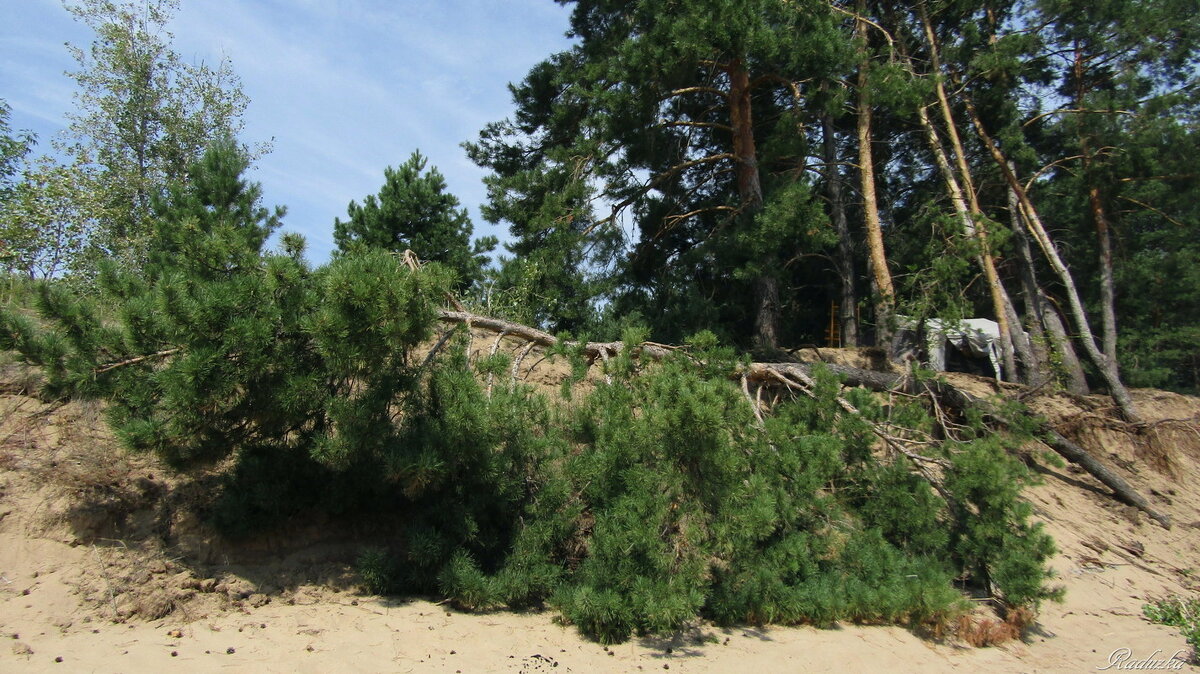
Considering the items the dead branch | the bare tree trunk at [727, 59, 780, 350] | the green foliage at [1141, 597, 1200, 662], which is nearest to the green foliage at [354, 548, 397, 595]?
the dead branch

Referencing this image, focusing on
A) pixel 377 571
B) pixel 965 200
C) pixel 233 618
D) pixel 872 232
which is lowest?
pixel 233 618

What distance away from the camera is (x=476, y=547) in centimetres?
564

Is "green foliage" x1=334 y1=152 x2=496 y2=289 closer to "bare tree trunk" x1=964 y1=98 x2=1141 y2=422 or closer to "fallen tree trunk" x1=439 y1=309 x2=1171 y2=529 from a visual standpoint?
"fallen tree trunk" x1=439 y1=309 x2=1171 y2=529

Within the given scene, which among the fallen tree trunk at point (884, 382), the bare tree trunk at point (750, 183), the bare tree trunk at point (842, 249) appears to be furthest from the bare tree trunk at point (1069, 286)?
the bare tree trunk at point (750, 183)

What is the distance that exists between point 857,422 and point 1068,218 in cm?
1331

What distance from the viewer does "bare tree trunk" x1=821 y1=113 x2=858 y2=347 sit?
14.1m

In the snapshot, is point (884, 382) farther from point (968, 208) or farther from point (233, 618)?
point (233, 618)

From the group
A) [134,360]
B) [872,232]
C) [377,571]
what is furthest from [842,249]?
[134,360]

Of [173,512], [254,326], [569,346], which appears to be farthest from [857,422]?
[173,512]

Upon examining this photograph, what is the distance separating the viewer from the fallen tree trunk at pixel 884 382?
25.2ft

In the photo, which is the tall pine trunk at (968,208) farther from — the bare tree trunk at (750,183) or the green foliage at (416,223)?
the green foliage at (416,223)

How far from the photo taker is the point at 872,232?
1245cm

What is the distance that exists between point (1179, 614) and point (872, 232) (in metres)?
7.20

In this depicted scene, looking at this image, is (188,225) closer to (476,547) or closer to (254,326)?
(254,326)
